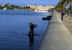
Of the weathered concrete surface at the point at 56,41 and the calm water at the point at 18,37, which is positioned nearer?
the weathered concrete surface at the point at 56,41

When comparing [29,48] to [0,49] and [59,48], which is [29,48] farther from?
[59,48]

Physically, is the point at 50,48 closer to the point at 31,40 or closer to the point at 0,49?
the point at 0,49

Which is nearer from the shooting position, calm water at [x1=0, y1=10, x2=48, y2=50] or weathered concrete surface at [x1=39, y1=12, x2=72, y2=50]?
weathered concrete surface at [x1=39, y1=12, x2=72, y2=50]

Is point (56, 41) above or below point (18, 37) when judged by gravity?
above

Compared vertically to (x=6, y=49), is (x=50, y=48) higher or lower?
higher

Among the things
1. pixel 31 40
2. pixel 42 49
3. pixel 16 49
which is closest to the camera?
pixel 42 49

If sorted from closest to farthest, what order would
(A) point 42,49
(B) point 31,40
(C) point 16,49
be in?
(A) point 42,49 → (C) point 16,49 → (B) point 31,40

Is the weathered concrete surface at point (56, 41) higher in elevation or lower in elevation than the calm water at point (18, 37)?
higher

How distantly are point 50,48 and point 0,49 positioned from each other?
24.1ft

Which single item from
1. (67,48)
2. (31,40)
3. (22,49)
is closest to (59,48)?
(67,48)

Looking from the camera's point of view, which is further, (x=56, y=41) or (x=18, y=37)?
(x=18, y=37)

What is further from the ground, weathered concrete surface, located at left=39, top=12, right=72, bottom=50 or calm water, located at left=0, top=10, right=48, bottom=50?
weathered concrete surface, located at left=39, top=12, right=72, bottom=50

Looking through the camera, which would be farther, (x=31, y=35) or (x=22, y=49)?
(x=31, y=35)

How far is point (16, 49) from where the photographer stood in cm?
1522
